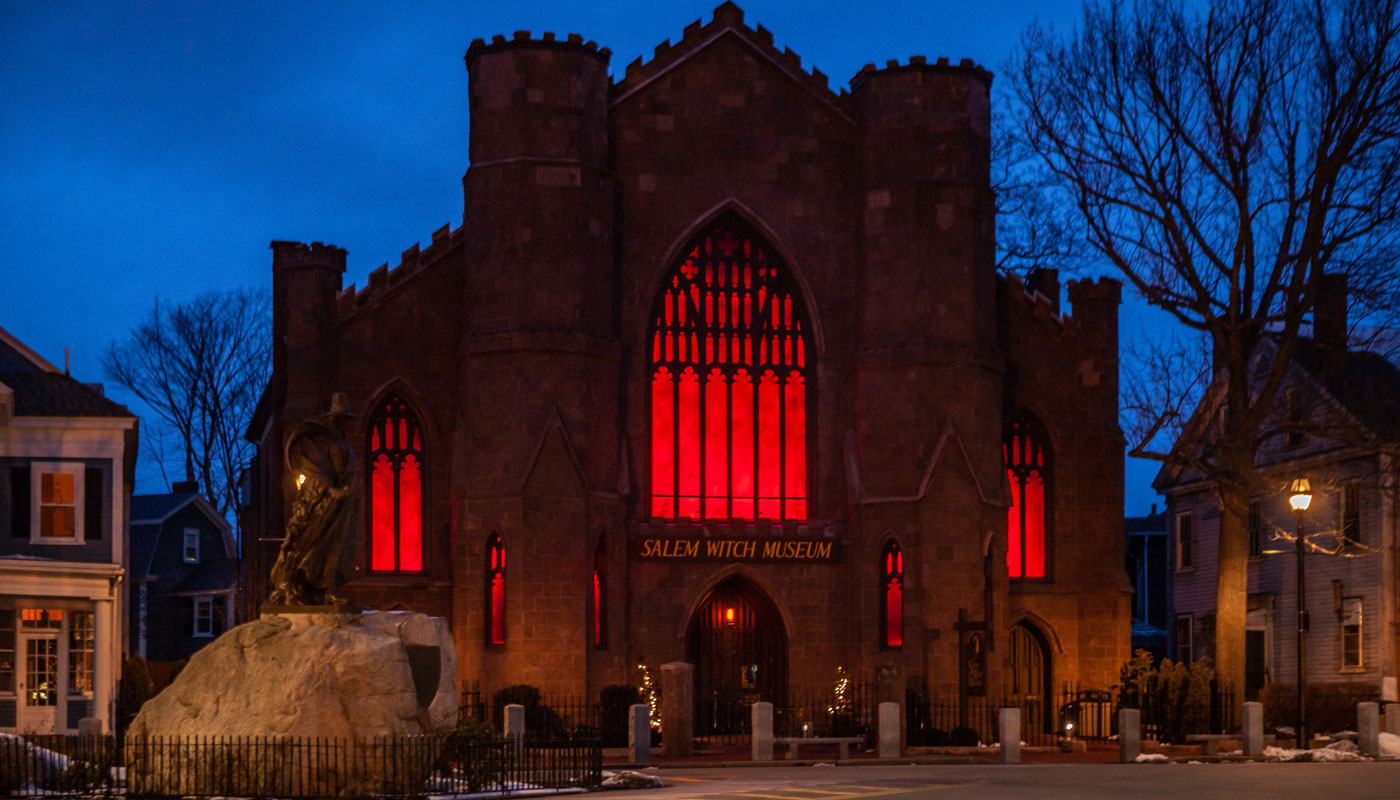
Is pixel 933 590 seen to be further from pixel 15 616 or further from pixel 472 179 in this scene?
pixel 15 616

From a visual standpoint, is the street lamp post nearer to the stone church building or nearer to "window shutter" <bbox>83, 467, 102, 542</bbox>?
the stone church building

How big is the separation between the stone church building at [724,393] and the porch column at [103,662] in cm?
379

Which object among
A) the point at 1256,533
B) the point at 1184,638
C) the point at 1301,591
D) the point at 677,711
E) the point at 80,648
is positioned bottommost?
the point at 677,711

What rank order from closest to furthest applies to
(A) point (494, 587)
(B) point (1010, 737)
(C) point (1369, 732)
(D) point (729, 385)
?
1. (B) point (1010, 737)
2. (C) point (1369, 732)
3. (A) point (494, 587)
4. (D) point (729, 385)

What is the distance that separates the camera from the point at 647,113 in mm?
37812

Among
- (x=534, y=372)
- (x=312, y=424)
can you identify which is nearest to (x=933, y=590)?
(x=534, y=372)

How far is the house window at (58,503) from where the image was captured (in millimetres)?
35750

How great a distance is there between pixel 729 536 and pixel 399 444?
695 cm

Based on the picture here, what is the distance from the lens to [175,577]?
206 ft

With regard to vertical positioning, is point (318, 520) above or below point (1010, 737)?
above

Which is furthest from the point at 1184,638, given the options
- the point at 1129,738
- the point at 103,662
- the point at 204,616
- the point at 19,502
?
the point at 204,616

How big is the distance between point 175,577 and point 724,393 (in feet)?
103

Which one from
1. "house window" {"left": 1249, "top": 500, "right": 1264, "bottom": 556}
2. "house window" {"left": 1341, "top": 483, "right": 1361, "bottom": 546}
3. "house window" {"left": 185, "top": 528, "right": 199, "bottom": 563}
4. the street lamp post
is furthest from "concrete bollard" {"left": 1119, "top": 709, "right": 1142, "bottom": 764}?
"house window" {"left": 185, "top": 528, "right": 199, "bottom": 563}

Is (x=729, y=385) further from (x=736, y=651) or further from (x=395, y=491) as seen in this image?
(x=395, y=491)
